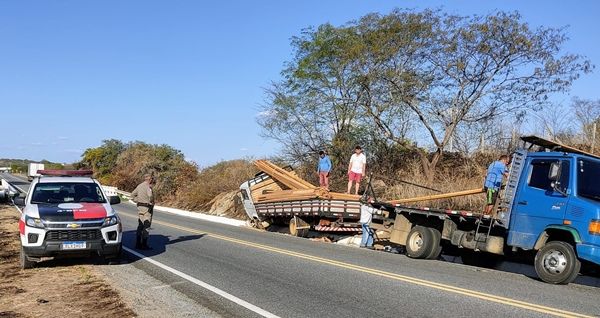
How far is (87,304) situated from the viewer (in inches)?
305

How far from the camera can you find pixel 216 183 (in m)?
35.8

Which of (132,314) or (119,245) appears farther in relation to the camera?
(119,245)

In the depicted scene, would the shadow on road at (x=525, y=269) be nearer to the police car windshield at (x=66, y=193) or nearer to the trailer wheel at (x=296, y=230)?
the trailer wheel at (x=296, y=230)

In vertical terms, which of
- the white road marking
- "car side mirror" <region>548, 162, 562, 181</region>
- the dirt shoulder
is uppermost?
"car side mirror" <region>548, 162, 562, 181</region>

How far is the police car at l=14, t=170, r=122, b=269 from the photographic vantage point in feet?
32.9

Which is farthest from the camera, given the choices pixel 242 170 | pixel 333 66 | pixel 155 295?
pixel 242 170

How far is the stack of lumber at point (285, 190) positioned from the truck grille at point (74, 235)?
26.9ft

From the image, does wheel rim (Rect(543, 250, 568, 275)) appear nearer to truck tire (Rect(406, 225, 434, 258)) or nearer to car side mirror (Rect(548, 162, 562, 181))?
car side mirror (Rect(548, 162, 562, 181))

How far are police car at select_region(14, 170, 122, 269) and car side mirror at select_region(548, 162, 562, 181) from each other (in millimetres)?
8139

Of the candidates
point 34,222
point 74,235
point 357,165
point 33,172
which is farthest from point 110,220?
point 357,165

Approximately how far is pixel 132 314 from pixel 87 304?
1070 mm

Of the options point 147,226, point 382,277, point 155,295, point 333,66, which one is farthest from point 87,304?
point 333,66

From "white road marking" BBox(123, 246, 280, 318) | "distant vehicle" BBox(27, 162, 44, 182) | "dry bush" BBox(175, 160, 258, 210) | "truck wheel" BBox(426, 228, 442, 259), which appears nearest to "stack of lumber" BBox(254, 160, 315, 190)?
"truck wheel" BBox(426, 228, 442, 259)

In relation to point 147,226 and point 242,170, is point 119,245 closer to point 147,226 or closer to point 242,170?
point 147,226
